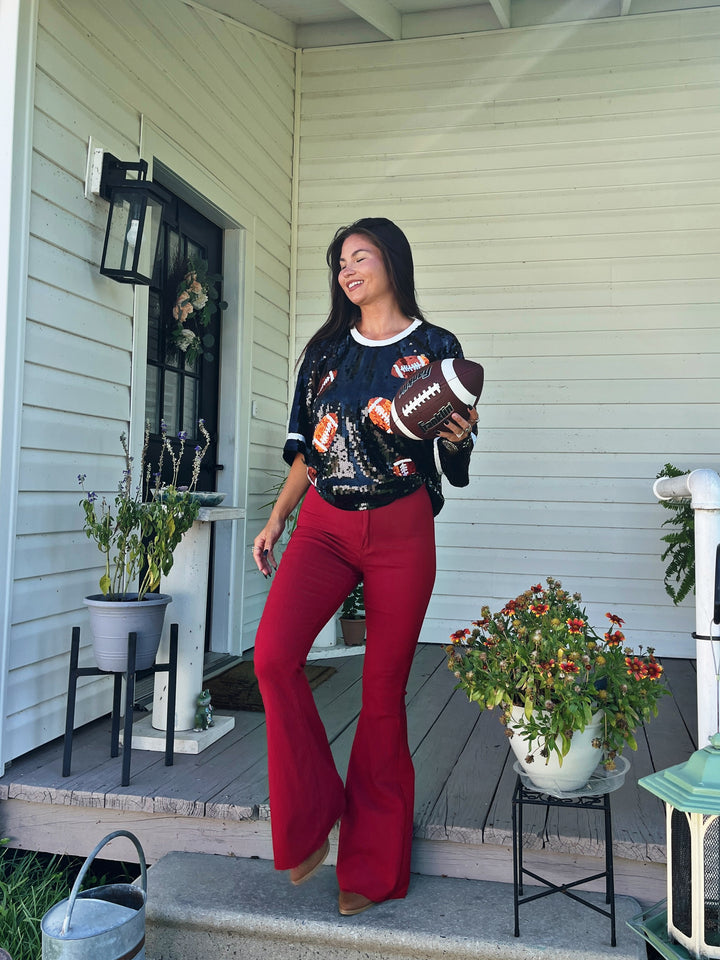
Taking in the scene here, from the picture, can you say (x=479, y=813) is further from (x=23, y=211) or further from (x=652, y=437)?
(x=652, y=437)

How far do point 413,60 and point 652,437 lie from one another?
2438 mm

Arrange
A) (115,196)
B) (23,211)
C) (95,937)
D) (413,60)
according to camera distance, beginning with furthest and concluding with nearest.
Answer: (413,60) < (115,196) < (23,211) < (95,937)

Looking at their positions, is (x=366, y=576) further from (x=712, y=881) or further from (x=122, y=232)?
(x=122, y=232)

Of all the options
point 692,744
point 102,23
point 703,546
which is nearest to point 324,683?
point 692,744

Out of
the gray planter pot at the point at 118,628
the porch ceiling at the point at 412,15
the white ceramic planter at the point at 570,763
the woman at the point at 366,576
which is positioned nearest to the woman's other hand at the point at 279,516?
the woman at the point at 366,576

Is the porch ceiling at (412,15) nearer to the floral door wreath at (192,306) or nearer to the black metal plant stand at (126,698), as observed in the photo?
the floral door wreath at (192,306)

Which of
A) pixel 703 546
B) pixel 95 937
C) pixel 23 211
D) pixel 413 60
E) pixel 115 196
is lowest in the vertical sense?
pixel 95 937

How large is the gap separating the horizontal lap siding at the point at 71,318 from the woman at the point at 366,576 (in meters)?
0.98

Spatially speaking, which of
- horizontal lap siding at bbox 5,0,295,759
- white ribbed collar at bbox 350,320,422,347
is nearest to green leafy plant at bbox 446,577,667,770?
white ribbed collar at bbox 350,320,422,347

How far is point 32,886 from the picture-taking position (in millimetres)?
2100

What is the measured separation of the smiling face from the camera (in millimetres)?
1853

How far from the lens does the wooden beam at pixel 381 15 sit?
398cm

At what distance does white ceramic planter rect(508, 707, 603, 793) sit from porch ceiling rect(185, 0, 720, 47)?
3.62 meters

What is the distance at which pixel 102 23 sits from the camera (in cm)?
274
